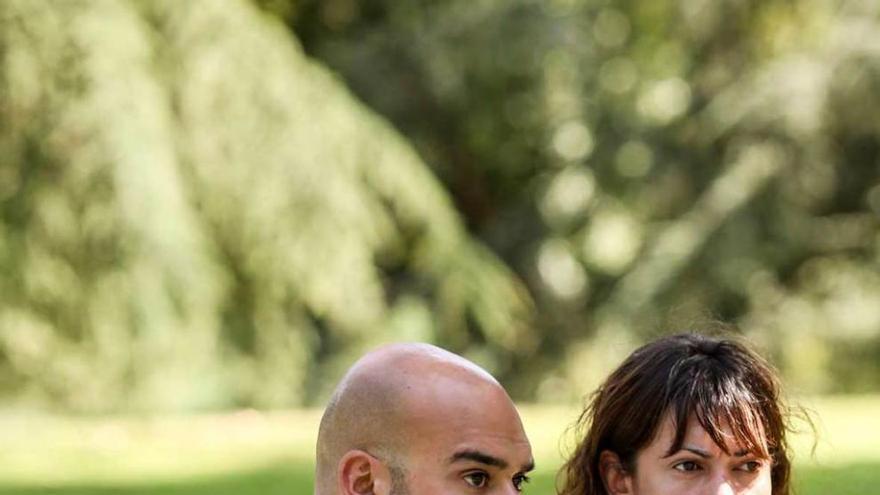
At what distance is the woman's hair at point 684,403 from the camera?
4.03 m

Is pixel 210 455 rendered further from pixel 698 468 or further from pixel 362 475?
pixel 362 475

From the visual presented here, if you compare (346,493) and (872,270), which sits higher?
(872,270)

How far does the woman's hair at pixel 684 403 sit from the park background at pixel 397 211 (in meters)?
0.66

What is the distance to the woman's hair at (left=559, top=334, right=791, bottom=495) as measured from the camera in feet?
13.2

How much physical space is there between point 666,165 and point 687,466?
48.4 feet

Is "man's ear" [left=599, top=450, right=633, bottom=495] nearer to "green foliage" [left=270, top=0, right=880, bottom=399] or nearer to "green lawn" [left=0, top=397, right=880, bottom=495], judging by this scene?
"green lawn" [left=0, top=397, right=880, bottom=495]

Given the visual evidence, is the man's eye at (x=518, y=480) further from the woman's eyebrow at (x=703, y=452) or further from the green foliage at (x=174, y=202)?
the green foliage at (x=174, y=202)

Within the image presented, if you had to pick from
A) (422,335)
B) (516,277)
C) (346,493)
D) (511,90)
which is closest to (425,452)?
(346,493)

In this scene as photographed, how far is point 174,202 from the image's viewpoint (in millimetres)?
9141

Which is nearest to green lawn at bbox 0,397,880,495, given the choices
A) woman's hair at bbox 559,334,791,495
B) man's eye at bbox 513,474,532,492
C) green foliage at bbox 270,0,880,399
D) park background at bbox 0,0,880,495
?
park background at bbox 0,0,880,495

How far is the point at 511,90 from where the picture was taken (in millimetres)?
17297

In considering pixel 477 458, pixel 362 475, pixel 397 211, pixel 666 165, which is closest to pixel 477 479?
pixel 477 458

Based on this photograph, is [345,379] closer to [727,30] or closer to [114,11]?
[114,11]

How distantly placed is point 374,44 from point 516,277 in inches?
147
